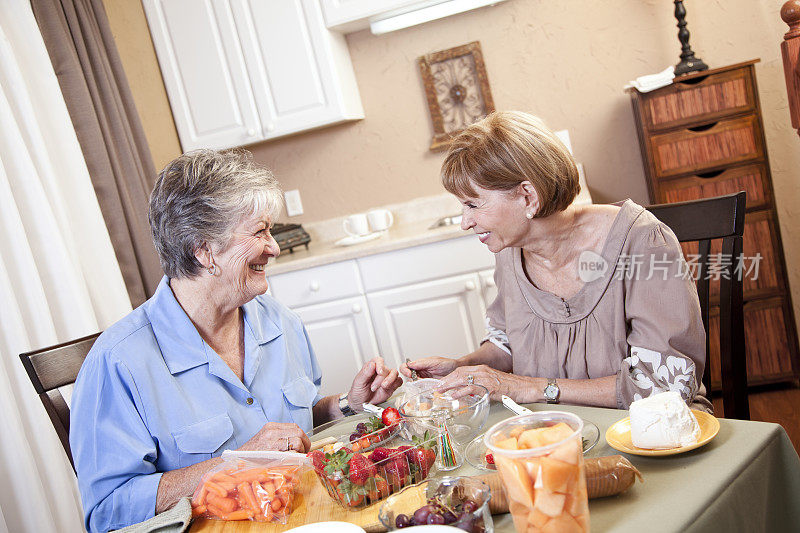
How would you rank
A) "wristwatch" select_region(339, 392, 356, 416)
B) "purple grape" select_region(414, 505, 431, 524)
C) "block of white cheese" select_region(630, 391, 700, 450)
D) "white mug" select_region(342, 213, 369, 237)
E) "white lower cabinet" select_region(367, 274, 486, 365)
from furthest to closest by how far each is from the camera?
"white mug" select_region(342, 213, 369, 237), "white lower cabinet" select_region(367, 274, 486, 365), "wristwatch" select_region(339, 392, 356, 416), "block of white cheese" select_region(630, 391, 700, 450), "purple grape" select_region(414, 505, 431, 524)

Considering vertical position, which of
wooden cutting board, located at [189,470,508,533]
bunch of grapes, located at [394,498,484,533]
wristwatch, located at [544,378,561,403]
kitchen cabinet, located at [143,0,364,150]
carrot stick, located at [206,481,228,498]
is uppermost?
kitchen cabinet, located at [143,0,364,150]

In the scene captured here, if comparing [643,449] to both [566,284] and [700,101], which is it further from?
[700,101]

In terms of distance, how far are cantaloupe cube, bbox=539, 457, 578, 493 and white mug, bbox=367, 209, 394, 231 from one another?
8.42 feet

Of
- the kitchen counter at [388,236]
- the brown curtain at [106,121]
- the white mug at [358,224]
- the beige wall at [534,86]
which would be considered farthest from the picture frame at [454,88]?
the brown curtain at [106,121]

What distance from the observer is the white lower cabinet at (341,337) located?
116 inches

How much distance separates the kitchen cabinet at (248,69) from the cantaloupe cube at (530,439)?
2521mm

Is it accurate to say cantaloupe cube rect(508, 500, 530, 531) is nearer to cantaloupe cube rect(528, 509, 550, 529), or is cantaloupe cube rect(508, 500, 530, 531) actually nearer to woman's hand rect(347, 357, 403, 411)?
cantaloupe cube rect(528, 509, 550, 529)

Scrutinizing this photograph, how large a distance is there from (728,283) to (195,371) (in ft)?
3.66

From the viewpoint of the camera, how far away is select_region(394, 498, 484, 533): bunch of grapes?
856mm

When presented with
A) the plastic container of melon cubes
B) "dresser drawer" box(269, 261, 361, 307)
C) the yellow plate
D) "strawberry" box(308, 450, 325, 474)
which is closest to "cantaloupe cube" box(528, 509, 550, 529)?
the plastic container of melon cubes

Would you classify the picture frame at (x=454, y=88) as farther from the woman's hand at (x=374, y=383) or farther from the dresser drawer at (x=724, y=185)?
the woman's hand at (x=374, y=383)

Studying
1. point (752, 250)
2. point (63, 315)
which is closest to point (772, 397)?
point (752, 250)

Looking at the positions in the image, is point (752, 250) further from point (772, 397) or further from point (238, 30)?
point (238, 30)

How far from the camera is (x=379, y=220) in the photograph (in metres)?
3.31
